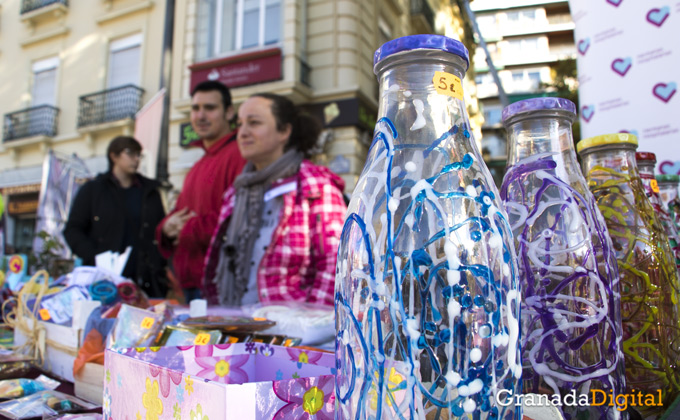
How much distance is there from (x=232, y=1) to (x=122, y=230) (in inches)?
248

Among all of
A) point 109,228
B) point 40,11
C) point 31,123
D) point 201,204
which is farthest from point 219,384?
point 40,11

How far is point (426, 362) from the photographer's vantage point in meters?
0.37

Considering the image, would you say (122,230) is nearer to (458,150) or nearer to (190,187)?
(190,187)

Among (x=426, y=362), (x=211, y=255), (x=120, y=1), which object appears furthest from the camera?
(x=120, y=1)

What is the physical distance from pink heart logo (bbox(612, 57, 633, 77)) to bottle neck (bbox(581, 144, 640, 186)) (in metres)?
1.05

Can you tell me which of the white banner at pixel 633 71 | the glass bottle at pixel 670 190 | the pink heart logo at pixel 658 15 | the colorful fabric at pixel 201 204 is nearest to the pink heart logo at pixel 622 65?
the white banner at pixel 633 71

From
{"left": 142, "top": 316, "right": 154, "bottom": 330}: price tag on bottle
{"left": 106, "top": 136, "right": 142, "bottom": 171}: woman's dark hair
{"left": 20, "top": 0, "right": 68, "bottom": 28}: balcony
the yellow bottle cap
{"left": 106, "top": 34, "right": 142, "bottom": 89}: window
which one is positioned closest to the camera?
the yellow bottle cap

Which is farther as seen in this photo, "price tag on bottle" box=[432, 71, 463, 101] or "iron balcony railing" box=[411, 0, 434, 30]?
"iron balcony railing" box=[411, 0, 434, 30]

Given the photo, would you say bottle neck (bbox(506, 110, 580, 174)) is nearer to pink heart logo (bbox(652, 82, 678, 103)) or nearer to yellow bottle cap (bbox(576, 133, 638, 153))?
yellow bottle cap (bbox(576, 133, 638, 153))

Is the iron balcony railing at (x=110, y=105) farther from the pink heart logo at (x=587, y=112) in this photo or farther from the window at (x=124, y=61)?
the pink heart logo at (x=587, y=112)

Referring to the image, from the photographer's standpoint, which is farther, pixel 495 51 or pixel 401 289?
pixel 495 51

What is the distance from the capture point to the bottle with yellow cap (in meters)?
0.56

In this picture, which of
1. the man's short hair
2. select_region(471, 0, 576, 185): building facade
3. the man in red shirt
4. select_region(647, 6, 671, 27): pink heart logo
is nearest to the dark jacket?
the man in red shirt

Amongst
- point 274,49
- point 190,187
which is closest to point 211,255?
point 190,187
